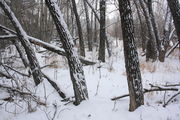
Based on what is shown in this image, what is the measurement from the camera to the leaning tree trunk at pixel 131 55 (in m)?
2.17

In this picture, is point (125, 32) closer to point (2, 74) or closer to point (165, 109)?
point (165, 109)

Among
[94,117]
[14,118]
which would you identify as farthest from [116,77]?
[14,118]

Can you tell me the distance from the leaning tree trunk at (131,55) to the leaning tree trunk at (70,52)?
968mm

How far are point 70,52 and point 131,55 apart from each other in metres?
1.15

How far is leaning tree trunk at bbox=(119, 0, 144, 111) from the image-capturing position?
2166 mm

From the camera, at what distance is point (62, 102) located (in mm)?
3018

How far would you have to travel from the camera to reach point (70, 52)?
2.69 metres

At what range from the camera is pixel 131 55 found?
7.40 ft

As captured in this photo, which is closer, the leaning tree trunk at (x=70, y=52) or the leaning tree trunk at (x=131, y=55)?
the leaning tree trunk at (x=131, y=55)

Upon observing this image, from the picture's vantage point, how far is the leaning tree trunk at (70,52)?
8.39 feet

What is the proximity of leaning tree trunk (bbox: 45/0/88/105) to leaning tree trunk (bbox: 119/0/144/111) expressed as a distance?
968 millimetres

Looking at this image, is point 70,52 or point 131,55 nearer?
point 131,55

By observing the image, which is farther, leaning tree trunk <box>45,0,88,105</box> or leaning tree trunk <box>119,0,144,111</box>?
leaning tree trunk <box>45,0,88,105</box>

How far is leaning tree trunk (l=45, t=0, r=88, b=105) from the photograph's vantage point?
256 centimetres
